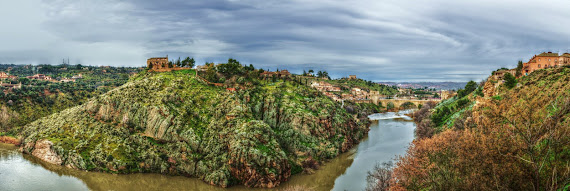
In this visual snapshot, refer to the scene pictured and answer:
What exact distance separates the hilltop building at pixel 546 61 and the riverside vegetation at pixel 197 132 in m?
43.0

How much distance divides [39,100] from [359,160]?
84.2m

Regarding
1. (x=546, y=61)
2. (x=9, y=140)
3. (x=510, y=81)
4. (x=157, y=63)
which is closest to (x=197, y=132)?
(x=157, y=63)

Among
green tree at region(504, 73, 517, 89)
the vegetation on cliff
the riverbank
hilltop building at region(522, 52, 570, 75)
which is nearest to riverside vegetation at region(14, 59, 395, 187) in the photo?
the vegetation on cliff

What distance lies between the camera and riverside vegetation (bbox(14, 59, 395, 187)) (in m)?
41.9

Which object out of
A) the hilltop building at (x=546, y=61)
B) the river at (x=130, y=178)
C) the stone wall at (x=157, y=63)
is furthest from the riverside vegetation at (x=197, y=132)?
the hilltop building at (x=546, y=61)

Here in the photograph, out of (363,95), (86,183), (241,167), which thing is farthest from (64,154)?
(363,95)

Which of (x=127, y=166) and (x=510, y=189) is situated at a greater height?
(x=510, y=189)

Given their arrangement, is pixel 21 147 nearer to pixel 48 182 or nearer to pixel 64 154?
pixel 64 154

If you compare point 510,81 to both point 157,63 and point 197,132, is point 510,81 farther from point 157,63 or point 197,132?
point 157,63

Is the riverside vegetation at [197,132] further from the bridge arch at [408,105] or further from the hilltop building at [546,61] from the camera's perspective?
the bridge arch at [408,105]

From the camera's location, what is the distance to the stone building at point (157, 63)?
67.9 meters

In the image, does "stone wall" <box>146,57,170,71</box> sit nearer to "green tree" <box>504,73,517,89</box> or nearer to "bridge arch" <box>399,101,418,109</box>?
"green tree" <box>504,73,517,89</box>

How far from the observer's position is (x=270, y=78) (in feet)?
260

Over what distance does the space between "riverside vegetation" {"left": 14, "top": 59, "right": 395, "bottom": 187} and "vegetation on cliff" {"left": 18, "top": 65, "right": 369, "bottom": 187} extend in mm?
150
